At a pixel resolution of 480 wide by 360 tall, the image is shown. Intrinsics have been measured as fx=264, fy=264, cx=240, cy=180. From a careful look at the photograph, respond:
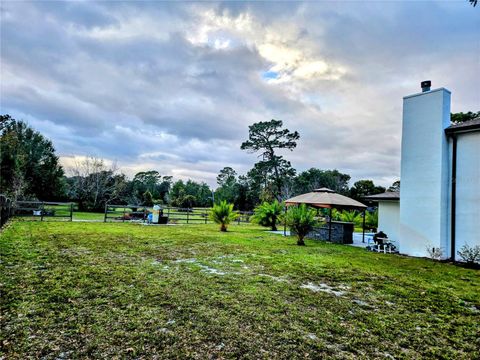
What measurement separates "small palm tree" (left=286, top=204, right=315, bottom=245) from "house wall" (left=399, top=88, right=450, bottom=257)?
3.12m

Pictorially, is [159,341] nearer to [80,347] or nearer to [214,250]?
[80,347]

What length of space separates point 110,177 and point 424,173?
27.0 m

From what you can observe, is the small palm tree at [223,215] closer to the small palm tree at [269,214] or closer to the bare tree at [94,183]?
the small palm tree at [269,214]

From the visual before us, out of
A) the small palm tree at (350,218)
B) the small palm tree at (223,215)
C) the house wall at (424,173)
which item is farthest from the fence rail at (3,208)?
the small palm tree at (350,218)

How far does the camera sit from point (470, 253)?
24.6 ft

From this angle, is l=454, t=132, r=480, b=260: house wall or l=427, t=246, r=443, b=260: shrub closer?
l=454, t=132, r=480, b=260: house wall

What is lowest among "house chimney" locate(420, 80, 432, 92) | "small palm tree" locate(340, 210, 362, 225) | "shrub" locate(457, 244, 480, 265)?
"shrub" locate(457, 244, 480, 265)

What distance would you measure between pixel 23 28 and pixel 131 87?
4.62m

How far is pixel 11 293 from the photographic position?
354 cm

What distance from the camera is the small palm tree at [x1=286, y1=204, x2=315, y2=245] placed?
1009cm

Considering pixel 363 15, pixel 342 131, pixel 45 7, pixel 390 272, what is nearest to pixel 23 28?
pixel 45 7

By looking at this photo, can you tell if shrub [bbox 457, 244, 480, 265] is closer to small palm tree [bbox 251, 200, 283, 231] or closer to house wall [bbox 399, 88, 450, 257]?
house wall [bbox 399, 88, 450, 257]

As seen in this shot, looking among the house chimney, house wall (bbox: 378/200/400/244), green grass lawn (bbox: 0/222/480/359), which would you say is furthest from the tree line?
green grass lawn (bbox: 0/222/480/359)

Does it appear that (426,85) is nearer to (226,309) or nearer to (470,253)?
(470,253)
